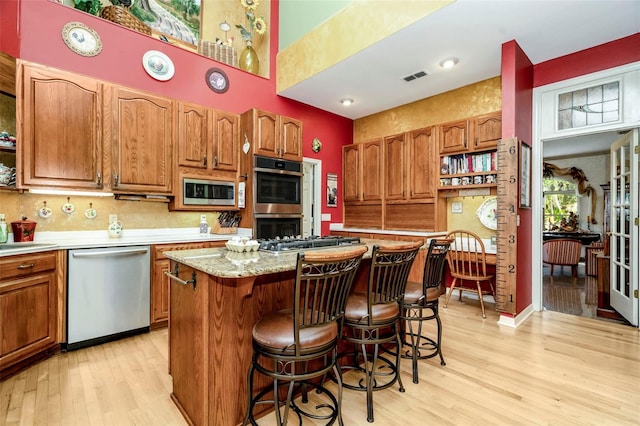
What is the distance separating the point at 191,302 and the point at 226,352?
32 centimetres

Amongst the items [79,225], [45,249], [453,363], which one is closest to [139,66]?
[79,225]

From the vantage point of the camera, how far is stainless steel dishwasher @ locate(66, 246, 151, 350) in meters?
2.54

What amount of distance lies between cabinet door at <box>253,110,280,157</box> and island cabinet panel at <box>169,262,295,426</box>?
2375mm

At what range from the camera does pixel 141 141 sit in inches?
125

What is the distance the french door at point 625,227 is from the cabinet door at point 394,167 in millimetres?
2464

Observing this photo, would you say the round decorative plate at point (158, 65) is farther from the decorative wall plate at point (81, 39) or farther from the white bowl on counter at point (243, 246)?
the white bowl on counter at point (243, 246)

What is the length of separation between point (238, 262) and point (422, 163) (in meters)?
3.60


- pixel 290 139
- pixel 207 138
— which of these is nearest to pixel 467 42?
pixel 290 139

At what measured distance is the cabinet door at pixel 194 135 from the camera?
3.45m

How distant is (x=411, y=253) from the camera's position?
1907mm

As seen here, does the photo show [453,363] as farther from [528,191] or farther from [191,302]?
[528,191]

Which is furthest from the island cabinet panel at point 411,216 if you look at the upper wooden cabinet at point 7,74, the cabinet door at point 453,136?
the upper wooden cabinet at point 7,74

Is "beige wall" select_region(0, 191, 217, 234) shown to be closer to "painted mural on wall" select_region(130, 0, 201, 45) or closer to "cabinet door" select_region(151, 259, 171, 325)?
"cabinet door" select_region(151, 259, 171, 325)

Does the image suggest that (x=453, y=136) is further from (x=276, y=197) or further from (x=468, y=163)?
(x=276, y=197)
